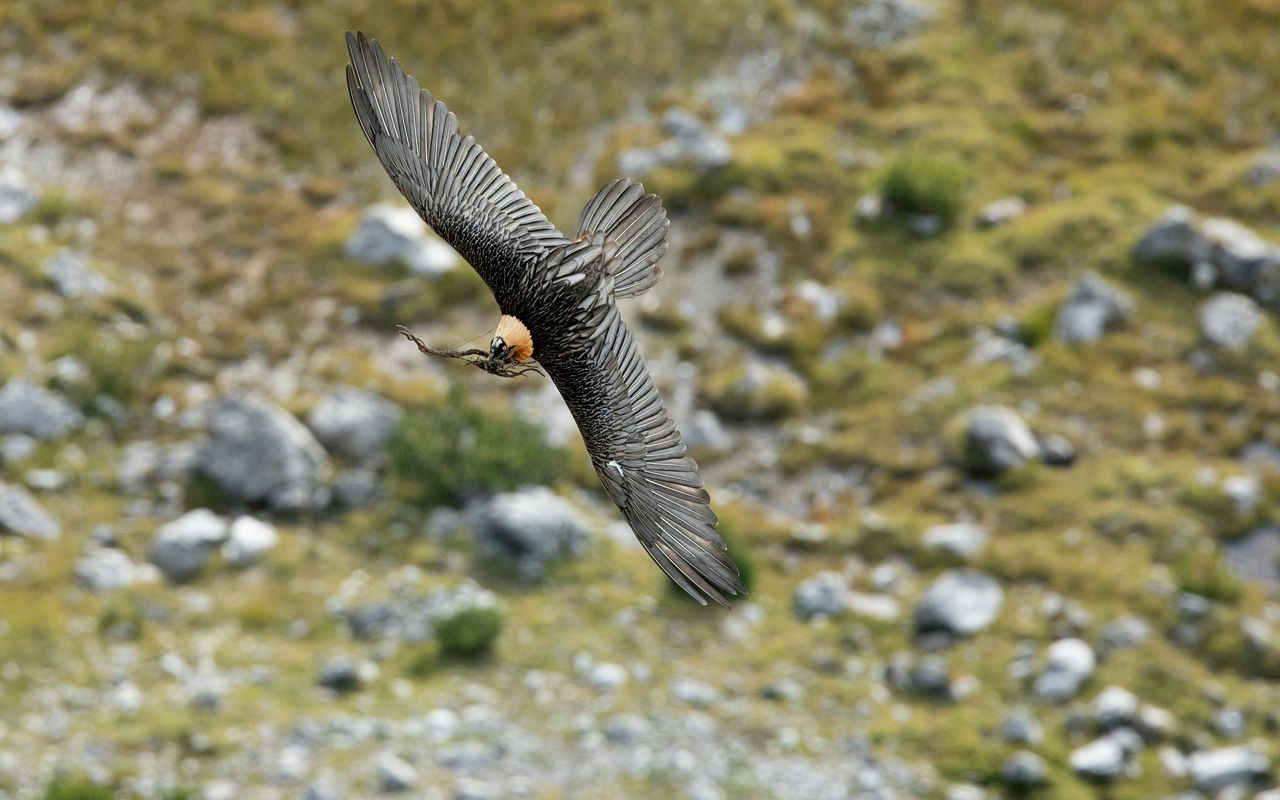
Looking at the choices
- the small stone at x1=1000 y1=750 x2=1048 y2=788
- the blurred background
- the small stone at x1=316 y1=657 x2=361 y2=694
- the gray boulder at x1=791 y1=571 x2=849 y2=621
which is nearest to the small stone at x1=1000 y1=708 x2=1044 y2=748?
the blurred background

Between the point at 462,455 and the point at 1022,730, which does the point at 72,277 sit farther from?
the point at 1022,730

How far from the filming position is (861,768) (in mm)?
10945

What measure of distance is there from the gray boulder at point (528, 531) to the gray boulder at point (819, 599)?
6.27 feet

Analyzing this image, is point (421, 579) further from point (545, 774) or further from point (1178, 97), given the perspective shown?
point (1178, 97)

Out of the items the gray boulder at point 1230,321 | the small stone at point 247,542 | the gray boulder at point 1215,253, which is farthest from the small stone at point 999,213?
the small stone at point 247,542

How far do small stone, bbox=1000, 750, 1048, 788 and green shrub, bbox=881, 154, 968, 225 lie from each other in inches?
294

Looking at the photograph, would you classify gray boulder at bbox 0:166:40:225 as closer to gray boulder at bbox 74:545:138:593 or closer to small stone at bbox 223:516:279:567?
gray boulder at bbox 74:545:138:593

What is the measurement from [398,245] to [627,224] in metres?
9.44

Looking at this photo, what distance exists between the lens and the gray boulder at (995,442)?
13.7 meters

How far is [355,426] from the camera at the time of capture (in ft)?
44.9

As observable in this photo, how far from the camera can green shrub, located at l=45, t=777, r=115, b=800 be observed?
956 cm

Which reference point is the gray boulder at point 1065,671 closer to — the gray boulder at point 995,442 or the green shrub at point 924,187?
the gray boulder at point 995,442

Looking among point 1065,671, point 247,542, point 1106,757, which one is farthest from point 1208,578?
point 247,542

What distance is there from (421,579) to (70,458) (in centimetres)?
348
